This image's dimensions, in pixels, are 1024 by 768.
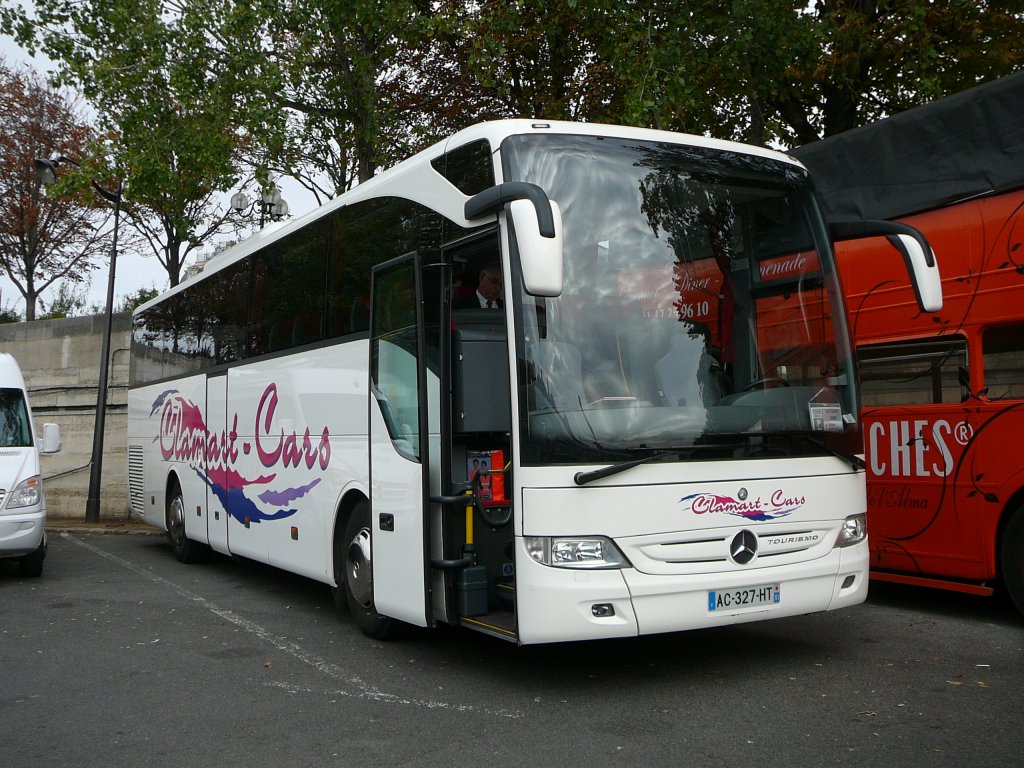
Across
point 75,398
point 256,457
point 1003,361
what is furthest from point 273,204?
point 1003,361

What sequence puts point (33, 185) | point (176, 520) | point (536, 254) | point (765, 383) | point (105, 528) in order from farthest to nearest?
point (33, 185)
point (105, 528)
point (176, 520)
point (765, 383)
point (536, 254)

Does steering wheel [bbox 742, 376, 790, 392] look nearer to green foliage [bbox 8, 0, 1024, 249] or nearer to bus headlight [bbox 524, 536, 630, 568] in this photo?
bus headlight [bbox 524, 536, 630, 568]

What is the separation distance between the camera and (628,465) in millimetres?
6188

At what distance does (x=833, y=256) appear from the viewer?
7344 millimetres

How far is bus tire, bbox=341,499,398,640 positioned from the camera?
8227mm

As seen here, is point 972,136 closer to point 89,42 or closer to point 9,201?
point 89,42

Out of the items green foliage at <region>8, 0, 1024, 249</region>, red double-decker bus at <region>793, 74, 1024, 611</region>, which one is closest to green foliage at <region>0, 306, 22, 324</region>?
green foliage at <region>8, 0, 1024, 249</region>

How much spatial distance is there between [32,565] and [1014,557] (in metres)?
10.1

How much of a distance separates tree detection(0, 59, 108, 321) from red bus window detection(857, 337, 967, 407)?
1240 inches

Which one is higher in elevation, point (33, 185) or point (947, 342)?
point (33, 185)

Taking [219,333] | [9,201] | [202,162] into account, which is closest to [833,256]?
[219,333]

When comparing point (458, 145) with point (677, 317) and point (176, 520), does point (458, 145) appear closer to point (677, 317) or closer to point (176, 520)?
point (677, 317)

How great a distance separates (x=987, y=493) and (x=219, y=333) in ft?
25.8

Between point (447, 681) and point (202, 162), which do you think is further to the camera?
point (202, 162)
